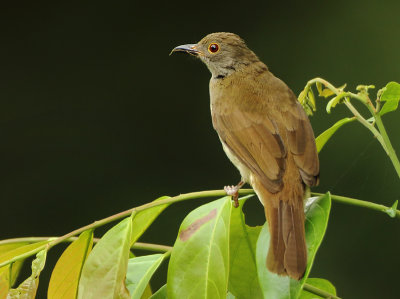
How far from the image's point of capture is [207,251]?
1.49 m

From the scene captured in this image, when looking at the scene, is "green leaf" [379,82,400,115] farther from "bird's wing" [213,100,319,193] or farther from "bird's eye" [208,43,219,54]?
"bird's eye" [208,43,219,54]

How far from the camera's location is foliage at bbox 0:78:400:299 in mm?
1446

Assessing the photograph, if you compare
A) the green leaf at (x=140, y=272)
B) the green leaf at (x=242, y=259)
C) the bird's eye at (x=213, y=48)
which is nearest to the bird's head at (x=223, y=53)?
the bird's eye at (x=213, y=48)

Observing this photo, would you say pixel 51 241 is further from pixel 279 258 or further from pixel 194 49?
pixel 194 49

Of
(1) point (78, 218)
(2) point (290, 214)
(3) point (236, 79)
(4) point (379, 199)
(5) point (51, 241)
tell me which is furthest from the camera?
(1) point (78, 218)

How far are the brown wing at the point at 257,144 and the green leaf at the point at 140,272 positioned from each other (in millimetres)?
404

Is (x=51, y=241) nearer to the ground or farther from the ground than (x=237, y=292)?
farther from the ground

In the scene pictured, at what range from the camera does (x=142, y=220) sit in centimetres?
163

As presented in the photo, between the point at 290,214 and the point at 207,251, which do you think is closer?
the point at 207,251

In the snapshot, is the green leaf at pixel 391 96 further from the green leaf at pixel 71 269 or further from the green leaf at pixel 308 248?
the green leaf at pixel 71 269

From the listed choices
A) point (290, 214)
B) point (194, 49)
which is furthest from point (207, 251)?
point (194, 49)

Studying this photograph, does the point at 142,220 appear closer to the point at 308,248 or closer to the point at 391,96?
the point at 308,248

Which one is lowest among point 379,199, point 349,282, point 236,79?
point 349,282

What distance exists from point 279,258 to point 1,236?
4147mm
